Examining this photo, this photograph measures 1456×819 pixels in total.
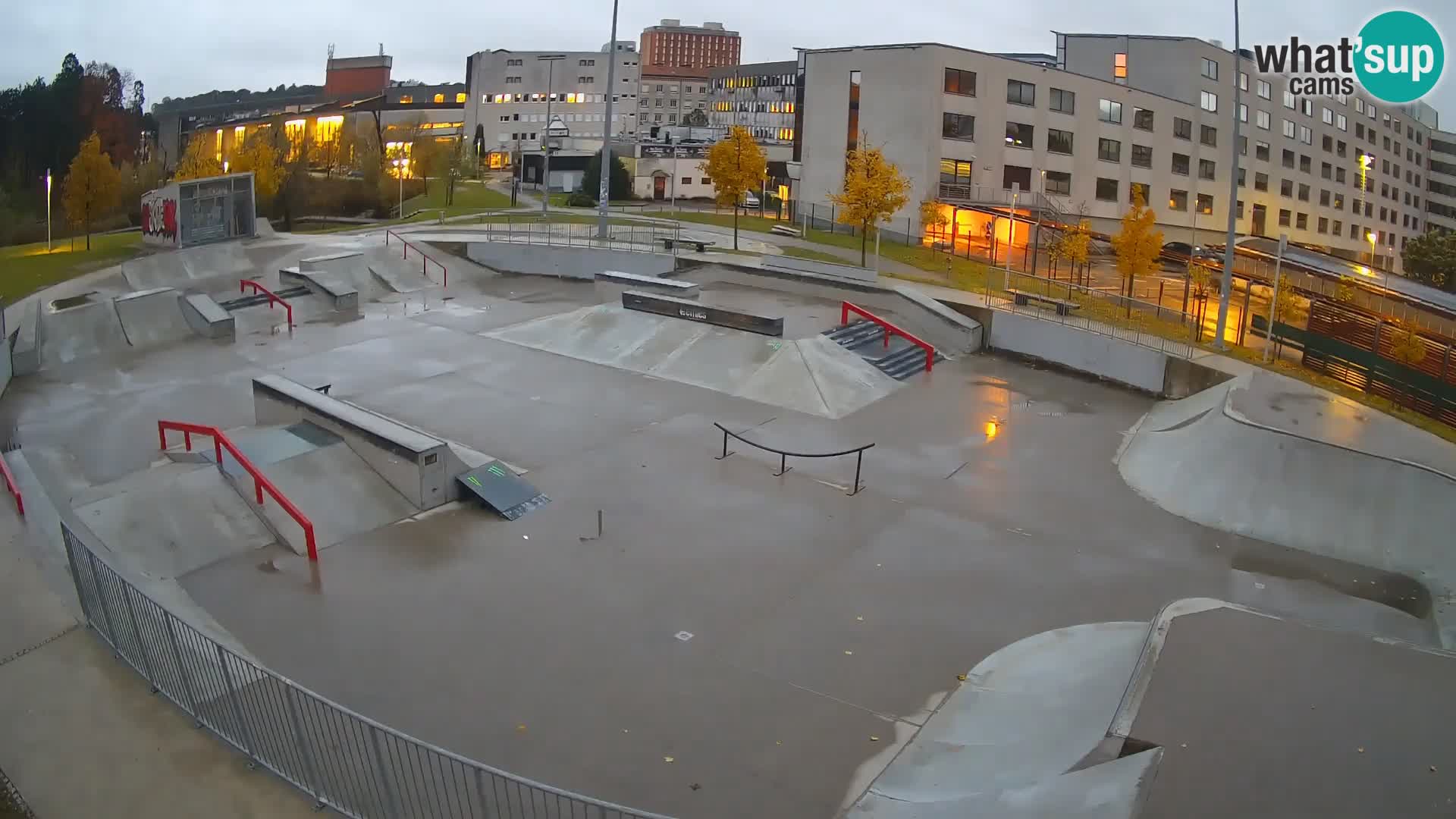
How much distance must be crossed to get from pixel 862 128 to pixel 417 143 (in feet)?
125

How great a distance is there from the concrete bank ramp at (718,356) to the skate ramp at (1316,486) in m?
6.39

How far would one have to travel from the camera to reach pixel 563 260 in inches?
1480

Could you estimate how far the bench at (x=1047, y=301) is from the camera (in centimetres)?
2736

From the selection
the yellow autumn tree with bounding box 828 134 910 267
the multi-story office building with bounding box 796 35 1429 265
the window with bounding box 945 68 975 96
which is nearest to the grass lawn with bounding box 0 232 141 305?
the yellow autumn tree with bounding box 828 134 910 267

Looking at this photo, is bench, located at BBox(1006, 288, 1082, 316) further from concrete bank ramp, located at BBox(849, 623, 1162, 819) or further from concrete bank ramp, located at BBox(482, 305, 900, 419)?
concrete bank ramp, located at BBox(849, 623, 1162, 819)

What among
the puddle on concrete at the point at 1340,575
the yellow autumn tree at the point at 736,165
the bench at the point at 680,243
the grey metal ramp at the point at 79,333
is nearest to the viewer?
the puddle on concrete at the point at 1340,575

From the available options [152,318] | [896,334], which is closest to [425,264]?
[152,318]

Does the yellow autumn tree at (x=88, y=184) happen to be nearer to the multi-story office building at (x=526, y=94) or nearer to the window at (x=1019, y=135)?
the window at (x=1019, y=135)

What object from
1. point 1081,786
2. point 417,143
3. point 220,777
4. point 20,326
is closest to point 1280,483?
point 1081,786

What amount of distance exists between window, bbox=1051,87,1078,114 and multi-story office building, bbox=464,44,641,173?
6487cm

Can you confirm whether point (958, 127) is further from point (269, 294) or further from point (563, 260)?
point (269, 294)

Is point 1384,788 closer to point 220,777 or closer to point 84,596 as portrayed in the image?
point 220,777

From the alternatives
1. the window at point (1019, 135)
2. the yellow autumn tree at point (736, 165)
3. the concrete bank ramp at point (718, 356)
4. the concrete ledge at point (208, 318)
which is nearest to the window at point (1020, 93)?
the window at point (1019, 135)

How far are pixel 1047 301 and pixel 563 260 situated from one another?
1828cm
